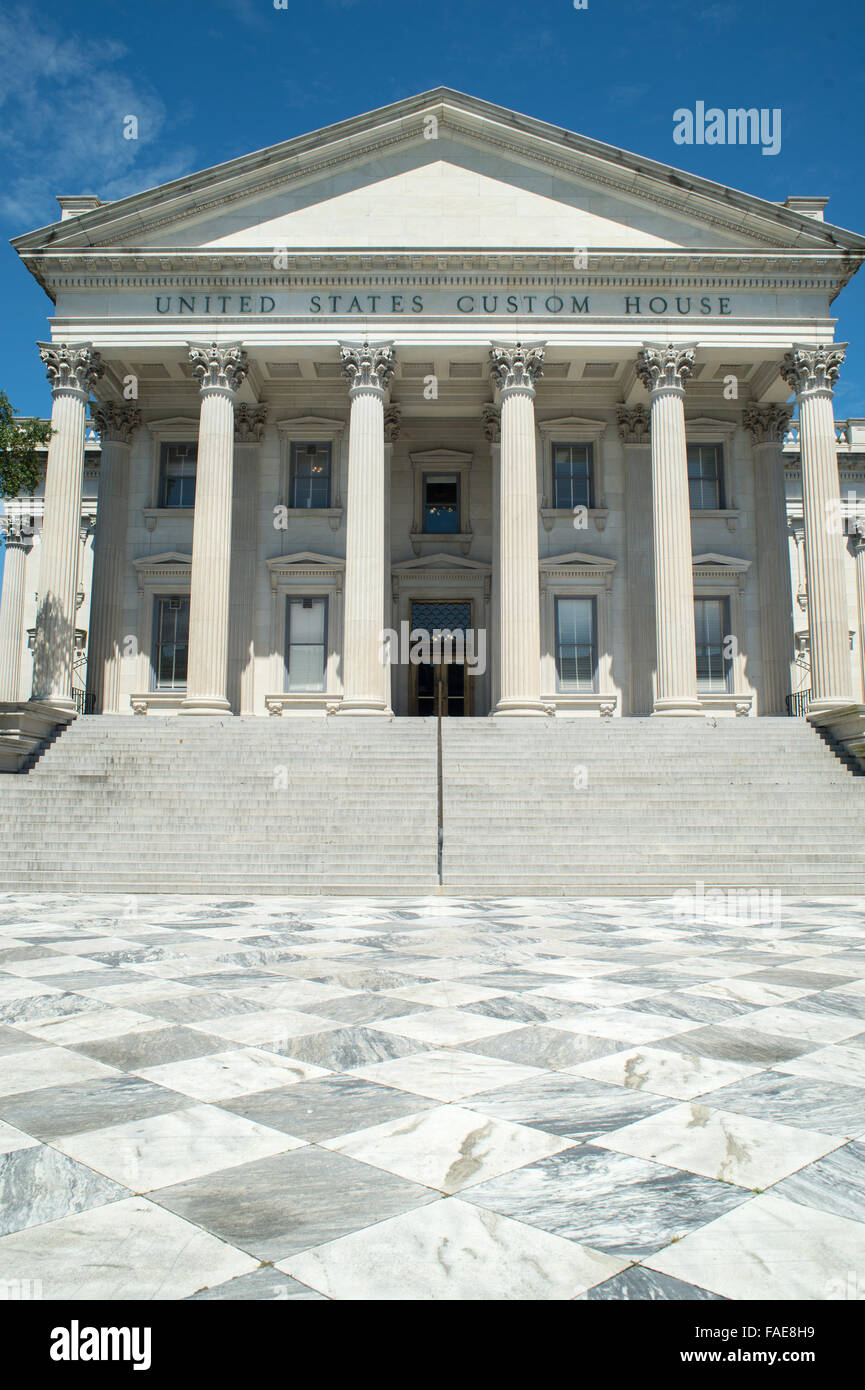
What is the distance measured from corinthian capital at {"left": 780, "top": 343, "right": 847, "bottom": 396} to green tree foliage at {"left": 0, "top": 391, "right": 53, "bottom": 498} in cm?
1863

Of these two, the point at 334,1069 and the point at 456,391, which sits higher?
the point at 456,391

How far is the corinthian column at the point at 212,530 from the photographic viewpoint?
77.8 feet

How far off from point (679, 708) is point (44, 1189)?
2114cm

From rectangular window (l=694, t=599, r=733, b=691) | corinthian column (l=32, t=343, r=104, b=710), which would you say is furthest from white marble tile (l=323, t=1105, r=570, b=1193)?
rectangular window (l=694, t=599, r=733, b=691)

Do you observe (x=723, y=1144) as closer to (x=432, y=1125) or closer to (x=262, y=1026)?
(x=432, y=1125)

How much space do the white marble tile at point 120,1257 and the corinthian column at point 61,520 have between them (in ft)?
72.0

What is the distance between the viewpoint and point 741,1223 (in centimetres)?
316

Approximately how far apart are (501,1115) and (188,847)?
11731mm

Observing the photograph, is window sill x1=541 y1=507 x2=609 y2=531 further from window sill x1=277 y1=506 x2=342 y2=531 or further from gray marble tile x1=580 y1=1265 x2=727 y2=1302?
gray marble tile x1=580 y1=1265 x2=727 y2=1302

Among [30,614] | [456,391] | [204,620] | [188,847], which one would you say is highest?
[456,391]

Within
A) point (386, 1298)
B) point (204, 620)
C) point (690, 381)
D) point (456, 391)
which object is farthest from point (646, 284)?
point (386, 1298)

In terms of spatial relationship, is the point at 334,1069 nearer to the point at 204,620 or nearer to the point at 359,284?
the point at 204,620
